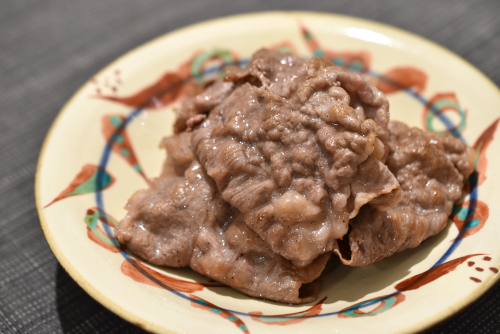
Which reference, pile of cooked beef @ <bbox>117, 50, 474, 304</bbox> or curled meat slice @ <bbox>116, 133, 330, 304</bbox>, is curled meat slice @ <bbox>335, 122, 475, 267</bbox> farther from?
curled meat slice @ <bbox>116, 133, 330, 304</bbox>

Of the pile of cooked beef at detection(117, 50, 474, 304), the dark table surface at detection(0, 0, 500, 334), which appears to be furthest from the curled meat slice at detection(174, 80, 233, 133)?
the dark table surface at detection(0, 0, 500, 334)

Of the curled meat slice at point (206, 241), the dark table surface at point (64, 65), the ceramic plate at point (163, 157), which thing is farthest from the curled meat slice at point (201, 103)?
the dark table surface at point (64, 65)

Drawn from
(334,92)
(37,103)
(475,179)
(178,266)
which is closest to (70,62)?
(37,103)

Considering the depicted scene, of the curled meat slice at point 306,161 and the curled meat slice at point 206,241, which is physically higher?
the curled meat slice at point 306,161

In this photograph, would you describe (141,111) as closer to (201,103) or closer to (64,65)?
(201,103)

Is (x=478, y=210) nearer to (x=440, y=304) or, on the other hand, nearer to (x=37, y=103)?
(x=440, y=304)

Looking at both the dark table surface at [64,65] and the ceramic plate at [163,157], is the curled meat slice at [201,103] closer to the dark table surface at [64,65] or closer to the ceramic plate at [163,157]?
the ceramic plate at [163,157]

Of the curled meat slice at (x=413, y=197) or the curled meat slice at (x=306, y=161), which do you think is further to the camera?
the curled meat slice at (x=413, y=197)
